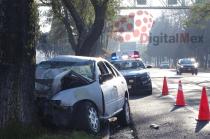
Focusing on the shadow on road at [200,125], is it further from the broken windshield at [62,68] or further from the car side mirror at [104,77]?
the broken windshield at [62,68]

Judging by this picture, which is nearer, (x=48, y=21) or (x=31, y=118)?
(x=31, y=118)

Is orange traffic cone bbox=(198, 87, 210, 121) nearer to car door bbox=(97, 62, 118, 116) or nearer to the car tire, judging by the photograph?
car door bbox=(97, 62, 118, 116)

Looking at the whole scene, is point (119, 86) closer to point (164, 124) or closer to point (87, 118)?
point (164, 124)

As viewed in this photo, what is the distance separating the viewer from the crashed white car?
409 inches

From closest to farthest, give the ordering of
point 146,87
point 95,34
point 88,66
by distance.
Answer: point 88,66
point 146,87
point 95,34

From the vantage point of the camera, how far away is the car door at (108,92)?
11.7 m

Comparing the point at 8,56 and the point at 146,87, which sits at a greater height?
the point at 8,56

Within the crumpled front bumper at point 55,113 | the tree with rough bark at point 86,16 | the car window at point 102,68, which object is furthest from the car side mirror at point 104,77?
the tree with rough bark at point 86,16

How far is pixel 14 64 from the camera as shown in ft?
31.8

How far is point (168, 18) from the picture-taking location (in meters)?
117

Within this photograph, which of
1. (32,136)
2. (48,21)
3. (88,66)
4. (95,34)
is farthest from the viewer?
(48,21)

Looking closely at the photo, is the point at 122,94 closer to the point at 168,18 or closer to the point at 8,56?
the point at 8,56

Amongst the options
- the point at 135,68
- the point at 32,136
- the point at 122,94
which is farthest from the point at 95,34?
the point at 32,136

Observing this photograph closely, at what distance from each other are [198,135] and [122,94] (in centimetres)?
264
